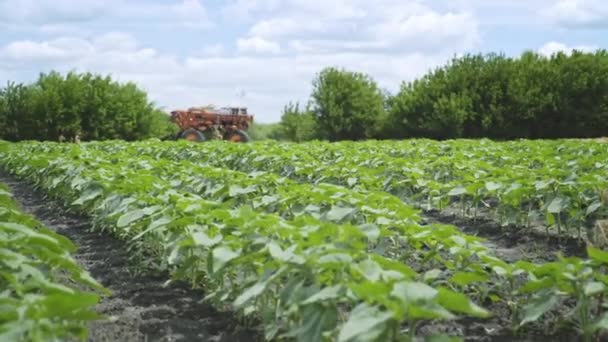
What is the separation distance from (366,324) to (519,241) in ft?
15.0

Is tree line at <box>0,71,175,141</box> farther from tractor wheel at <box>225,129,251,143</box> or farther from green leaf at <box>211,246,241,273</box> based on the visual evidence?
green leaf at <box>211,246,241,273</box>

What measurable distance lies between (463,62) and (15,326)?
1121 inches

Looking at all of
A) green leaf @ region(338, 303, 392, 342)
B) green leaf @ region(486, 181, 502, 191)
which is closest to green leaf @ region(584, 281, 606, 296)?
green leaf @ region(338, 303, 392, 342)

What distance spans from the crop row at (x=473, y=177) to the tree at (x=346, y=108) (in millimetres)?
17076

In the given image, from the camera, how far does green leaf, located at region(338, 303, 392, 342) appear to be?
2320 mm

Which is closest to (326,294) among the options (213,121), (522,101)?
(213,121)

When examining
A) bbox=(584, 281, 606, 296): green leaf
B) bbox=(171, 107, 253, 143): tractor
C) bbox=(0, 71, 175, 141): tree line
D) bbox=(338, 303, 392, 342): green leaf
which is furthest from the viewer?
bbox=(0, 71, 175, 141): tree line

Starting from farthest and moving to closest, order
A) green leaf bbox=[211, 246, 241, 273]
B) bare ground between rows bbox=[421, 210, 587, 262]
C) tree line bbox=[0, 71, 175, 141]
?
tree line bbox=[0, 71, 175, 141]
bare ground between rows bbox=[421, 210, 587, 262]
green leaf bbox=[211, 246, 241, 273]

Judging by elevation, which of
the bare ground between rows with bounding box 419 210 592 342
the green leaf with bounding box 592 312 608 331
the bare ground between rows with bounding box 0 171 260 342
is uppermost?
the green leaf with bounding box 592 312 608 331

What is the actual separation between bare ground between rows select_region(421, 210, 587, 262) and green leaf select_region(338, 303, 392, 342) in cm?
332

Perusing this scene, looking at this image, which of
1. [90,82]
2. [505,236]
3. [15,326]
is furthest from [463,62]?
[15,326]

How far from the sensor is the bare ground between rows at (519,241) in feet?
19.5

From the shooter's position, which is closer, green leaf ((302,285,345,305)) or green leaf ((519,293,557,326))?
green leaf ((302,285,345,305))

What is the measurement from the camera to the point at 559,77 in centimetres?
2708
